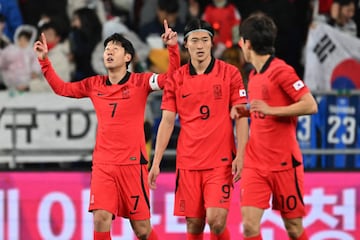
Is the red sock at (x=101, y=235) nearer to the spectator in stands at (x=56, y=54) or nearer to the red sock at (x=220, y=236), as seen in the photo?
the red sock at (x=220, y=236)

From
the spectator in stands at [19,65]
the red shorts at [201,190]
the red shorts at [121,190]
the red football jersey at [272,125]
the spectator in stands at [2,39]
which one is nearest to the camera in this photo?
the red football jersey at [272,125]

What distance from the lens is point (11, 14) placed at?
1642cm

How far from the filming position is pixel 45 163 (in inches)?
564

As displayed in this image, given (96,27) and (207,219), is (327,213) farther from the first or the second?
(96,27)

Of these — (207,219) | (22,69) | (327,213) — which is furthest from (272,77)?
(22,69)

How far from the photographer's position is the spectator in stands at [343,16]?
15938mm

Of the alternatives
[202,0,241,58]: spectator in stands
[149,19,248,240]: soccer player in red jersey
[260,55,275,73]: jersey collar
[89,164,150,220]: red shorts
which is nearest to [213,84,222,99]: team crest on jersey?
[149,19,248,240]: soccer player in red jersey

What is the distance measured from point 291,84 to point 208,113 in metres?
1.11

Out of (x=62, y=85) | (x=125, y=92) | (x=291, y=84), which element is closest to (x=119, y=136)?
(x=125, y=92)

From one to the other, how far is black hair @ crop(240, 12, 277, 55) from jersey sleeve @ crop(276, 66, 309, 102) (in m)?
0.26

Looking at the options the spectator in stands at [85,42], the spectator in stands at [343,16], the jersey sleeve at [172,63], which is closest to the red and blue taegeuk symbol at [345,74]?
the spectator in stands at [343,16]

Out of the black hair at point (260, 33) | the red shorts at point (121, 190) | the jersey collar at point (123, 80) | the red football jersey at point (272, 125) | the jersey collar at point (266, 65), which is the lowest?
the red shorts at point (121, 190)

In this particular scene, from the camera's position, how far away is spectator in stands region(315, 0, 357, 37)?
15.9 meters

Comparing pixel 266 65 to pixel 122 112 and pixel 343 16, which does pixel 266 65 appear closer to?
pixel 122 112
